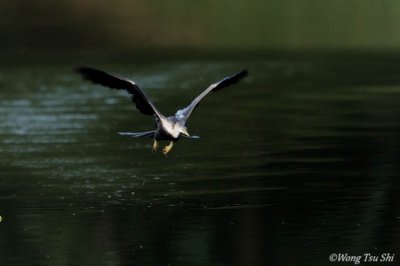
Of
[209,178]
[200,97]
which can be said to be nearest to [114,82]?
[200,97]

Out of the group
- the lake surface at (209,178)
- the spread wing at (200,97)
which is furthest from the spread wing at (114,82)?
the lake surface at (209,178)

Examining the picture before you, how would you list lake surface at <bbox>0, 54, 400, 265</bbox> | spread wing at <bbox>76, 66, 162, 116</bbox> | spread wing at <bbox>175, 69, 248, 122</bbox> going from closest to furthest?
lake surface at <bbox>0, 54, 400, 265</bbox>
spread wing at <bbox>76, 66, 162, 116</bbox>
spread wing at <bbox>175, 69, 248, 122</bbox>

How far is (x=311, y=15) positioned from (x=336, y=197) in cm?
3816

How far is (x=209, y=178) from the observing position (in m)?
21.2

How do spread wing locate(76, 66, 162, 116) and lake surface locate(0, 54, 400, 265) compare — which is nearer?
lake surface locate(0, 54, 400, 265)

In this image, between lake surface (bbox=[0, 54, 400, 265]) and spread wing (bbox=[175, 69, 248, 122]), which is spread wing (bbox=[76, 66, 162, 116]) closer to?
spread wing (bbox=[175, 69, 248, 122])

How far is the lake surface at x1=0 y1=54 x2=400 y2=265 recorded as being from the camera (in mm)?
16188

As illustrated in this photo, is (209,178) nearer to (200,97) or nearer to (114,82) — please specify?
(200,97)

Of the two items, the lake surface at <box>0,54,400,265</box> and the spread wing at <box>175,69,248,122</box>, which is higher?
the spread wing at <box>175,69,248,122</box>

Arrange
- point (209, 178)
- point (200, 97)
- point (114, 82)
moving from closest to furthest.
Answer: point (114, 82) < point (200, 97) < point (209, 178)

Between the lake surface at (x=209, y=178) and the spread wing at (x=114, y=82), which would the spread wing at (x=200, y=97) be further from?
the lake surface at (x=209, y=178)

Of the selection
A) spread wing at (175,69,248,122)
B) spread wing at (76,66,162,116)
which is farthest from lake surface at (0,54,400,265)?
spread wing at (76,66,162,116)

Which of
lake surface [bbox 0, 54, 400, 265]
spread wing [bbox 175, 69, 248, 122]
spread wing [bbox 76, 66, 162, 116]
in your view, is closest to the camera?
lake surface [bbox 0, 54, 400, 265]

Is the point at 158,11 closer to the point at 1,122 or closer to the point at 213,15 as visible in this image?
the point at 213,15
